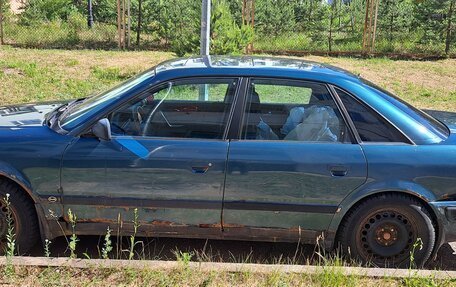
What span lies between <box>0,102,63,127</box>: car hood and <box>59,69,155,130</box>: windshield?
225mm

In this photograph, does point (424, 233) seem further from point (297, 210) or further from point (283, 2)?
point (283, 2)

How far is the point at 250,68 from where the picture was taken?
3.77 metres

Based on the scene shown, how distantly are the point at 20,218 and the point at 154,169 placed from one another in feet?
3.55

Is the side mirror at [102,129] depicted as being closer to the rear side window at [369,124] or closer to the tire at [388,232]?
the rear side window at [369,124]

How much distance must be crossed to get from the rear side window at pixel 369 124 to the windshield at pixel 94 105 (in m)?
1.52

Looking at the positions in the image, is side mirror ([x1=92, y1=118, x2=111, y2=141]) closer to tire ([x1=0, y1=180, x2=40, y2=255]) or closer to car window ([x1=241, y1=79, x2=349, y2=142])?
tire ([x1=0, y1=180, x2=40, y2=255])

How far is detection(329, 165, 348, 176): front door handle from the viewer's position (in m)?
3.49

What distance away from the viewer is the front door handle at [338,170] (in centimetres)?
349

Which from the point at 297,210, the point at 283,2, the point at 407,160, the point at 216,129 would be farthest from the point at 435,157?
the point at 283,2

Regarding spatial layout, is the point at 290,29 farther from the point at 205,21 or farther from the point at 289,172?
the point at 289,172

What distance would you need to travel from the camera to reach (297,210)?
356cm

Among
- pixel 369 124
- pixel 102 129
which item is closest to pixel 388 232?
pixel 369 124

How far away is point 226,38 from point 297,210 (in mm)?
6880

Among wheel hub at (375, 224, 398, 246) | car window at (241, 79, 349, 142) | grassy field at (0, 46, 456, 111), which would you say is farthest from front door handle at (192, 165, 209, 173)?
grassy field at (0, 46, 456, 111)
